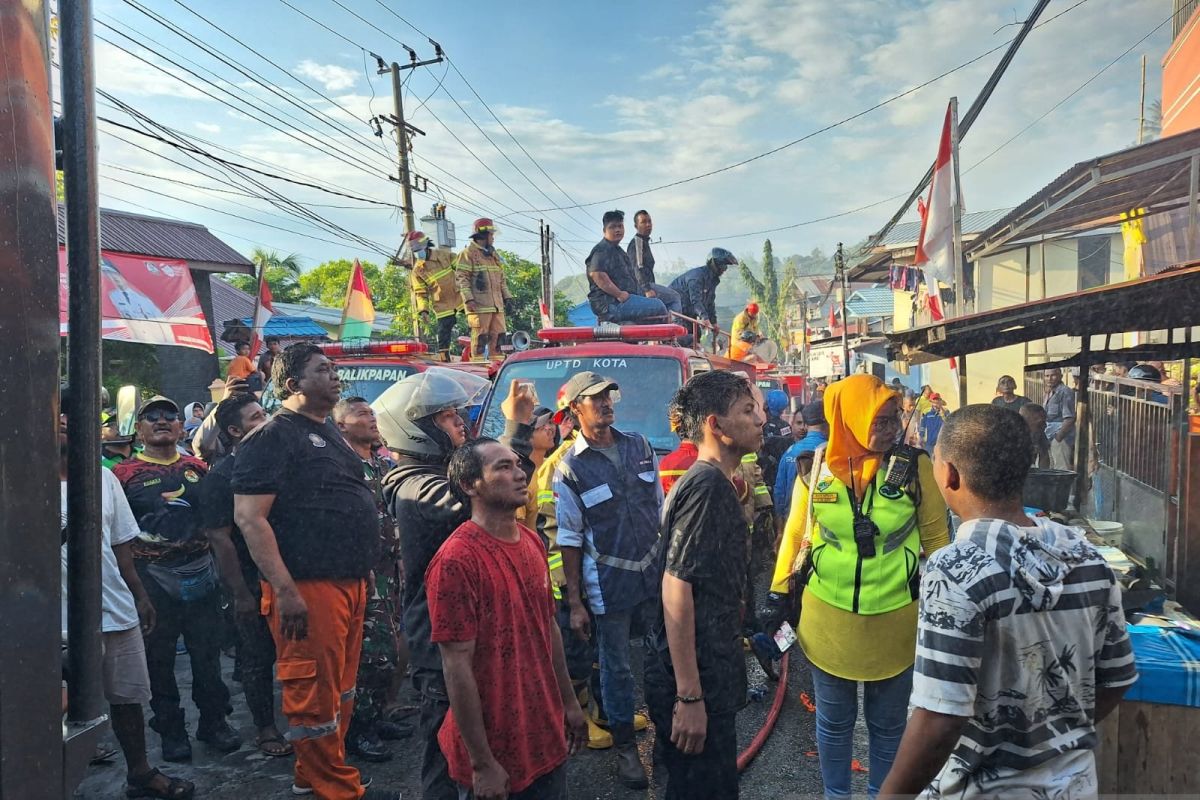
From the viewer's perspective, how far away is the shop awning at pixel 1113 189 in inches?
292

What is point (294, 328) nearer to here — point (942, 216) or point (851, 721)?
point (942, 216)

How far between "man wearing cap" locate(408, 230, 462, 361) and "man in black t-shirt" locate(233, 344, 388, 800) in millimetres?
5563

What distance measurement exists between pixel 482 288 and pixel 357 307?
2.87 m

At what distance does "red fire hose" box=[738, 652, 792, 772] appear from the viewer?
396 centimetres

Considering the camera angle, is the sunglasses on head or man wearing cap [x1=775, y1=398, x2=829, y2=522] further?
man wearing cap [x1=775, y1=398, x2=829, y2=522]

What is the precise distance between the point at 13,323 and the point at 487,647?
163 cm

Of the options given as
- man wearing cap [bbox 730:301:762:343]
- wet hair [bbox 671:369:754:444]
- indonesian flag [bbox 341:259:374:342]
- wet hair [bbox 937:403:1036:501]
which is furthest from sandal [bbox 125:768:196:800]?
man wearing cap [bbox 730:301:762:343]

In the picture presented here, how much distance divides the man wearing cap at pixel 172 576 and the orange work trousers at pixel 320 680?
1220 mm

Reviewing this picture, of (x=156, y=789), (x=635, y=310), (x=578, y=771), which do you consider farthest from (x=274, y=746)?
(x=635, y=310)

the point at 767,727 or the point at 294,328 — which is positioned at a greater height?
the point at 294,328

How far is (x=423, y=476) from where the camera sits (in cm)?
302

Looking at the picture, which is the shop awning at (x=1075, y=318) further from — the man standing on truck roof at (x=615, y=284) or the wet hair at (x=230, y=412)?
the wet hair at (x=230, y=412)

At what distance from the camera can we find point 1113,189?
9.54m

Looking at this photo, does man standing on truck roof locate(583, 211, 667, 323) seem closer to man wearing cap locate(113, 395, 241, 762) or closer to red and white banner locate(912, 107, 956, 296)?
red and white banner locate(912, 107, 956, 296)
